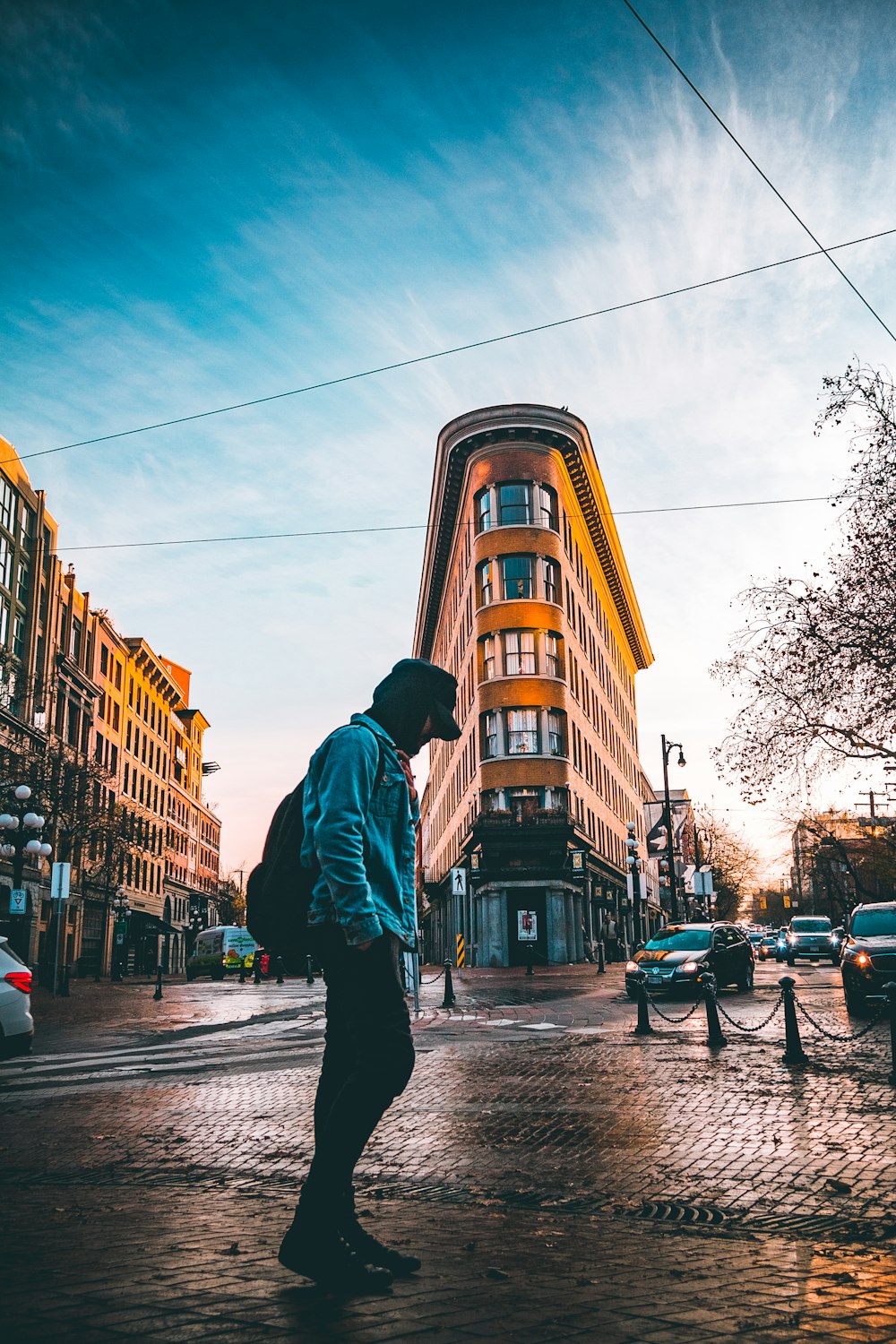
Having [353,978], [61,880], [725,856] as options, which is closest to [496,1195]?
[353,978]

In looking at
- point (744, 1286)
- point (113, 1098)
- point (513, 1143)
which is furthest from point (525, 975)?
point (744, 1286)

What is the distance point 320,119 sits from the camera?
11.1m

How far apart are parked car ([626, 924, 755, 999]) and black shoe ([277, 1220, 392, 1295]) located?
16.8 m

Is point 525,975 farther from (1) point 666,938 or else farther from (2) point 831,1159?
(2) point 831,1159

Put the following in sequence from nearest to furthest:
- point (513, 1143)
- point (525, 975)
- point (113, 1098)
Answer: point (513, 1143) < point (113, 1098) < point (525, 975)

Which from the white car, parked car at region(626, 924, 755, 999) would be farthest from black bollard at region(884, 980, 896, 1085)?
parked car at region(626, 924, 755, 999)

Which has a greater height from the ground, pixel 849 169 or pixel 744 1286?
pixel 849 169

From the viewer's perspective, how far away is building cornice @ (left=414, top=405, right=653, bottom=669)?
47.6 metres

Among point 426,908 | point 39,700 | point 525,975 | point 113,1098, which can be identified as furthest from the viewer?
point 426,908

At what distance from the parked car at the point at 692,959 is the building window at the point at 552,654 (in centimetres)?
2375

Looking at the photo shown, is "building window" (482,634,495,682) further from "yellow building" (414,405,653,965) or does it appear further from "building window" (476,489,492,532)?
"building window" (476,489,492,532)

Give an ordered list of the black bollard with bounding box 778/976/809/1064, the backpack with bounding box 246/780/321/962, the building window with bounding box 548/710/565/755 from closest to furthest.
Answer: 1. the backpack with bounding box 246/780/321/962
2. the black bollard with bounding box 778/976/809/1064
3. the building window with bounding box 548/710/565/755

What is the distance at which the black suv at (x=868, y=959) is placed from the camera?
52.2 feet

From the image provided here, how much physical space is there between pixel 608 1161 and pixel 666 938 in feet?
55.5
